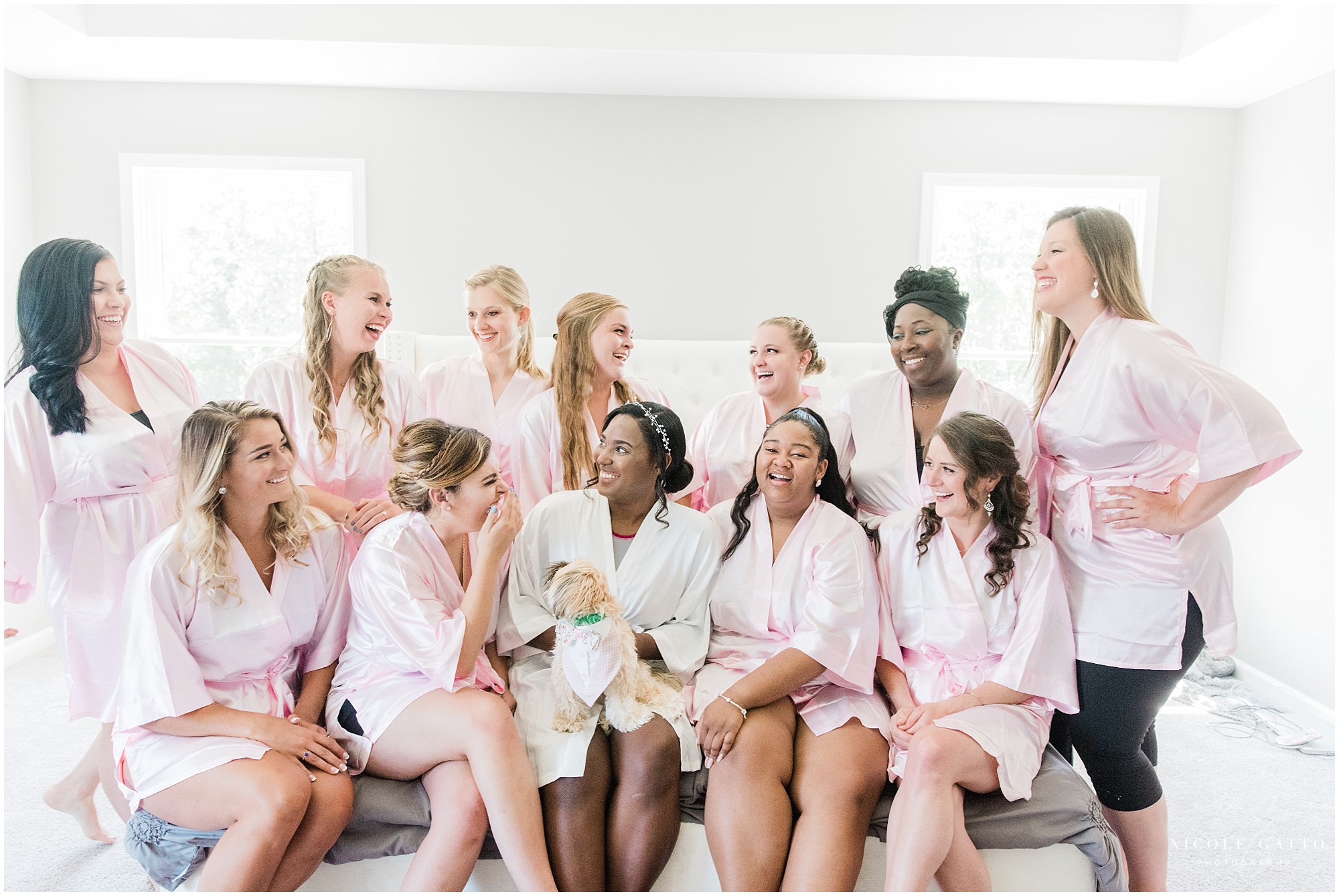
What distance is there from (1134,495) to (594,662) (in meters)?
1.31

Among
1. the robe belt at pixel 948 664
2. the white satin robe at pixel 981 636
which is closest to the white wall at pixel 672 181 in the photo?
the white satin robe at pixel 981 636

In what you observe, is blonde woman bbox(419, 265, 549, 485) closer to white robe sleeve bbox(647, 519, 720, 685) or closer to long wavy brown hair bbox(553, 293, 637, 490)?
long wavy brown hair bbox(553, 293, 637, 490)

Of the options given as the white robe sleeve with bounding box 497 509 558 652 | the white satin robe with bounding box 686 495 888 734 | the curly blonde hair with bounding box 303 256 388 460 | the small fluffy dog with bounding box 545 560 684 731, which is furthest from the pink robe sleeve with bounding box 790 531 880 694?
the curly blonde hair with bounding box 303 256 388 460

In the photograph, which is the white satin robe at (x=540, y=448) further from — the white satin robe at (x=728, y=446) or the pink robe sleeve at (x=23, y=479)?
the pink robe sleeve at (x=23, y=479)

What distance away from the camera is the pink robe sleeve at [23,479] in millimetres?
2117

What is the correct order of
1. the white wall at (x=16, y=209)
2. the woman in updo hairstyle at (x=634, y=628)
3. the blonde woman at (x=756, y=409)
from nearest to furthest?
the woman in updo hairstyle at (x=634, y=628)
the blonde woman at (x=756, y=409)
the white wall at (x=16, y=209)

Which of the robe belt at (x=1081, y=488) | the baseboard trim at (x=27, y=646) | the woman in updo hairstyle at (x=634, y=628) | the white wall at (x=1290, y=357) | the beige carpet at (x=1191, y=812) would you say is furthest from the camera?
the baseboard trim at (x=27, y=646)

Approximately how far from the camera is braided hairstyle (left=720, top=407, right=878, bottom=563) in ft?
7.39

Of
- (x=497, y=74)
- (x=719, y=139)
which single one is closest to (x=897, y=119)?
(x=719, y=139)

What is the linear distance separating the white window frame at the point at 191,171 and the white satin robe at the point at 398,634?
8.54 feet

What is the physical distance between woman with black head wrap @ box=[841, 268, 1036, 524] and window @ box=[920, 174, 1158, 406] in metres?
2.10

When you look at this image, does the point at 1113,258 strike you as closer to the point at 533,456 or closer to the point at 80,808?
the point at 533,456

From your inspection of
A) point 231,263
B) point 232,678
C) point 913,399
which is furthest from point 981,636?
point 231,263

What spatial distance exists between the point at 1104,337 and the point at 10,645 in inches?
178
